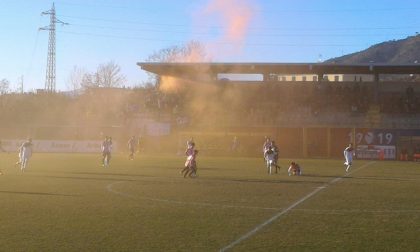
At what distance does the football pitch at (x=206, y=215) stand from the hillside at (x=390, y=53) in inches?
6105

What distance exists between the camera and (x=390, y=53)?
187875 mm

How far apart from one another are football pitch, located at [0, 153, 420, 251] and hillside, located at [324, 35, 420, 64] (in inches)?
6105

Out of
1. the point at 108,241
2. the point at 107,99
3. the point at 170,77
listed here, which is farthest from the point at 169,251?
the point at 107,99

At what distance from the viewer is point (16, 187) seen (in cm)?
2075

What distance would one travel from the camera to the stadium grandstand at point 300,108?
52.7m

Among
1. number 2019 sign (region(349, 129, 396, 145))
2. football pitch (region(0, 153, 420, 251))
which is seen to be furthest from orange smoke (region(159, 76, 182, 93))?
football pitch (region(0, 153, 420, 251))

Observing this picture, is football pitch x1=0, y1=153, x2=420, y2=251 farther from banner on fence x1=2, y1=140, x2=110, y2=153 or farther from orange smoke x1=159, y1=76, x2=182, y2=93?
orange smoke x1=159, y1=76, x2=182, y2=93

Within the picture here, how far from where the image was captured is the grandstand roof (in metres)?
59.7

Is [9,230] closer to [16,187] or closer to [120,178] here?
[16,187]

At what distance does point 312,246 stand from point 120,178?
16118 mm

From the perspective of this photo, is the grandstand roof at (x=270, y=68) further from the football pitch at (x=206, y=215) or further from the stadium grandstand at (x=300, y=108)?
the football pitch at (x=206, y=215)

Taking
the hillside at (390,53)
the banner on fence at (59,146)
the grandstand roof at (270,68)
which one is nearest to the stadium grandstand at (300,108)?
the grandstand roof at (270,68)

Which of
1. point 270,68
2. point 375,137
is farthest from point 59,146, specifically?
point 375,137

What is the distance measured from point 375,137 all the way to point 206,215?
40701mm
